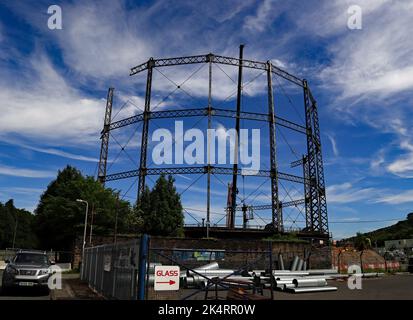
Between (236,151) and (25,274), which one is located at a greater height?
(236,151)

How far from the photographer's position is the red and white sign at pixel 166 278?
9008 millimetres

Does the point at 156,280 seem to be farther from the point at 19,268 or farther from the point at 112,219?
the point at 112,219

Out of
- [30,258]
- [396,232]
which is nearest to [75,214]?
[30,258]

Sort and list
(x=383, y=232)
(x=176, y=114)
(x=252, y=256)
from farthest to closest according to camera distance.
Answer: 1. (x=383, y=232)
2. (x=176, y=114)
3. (x=252, y=256)

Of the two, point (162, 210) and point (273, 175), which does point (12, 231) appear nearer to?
point (162, 210)

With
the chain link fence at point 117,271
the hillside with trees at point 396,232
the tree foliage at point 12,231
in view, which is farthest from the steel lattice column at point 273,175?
the hillside with trees at point 396,232

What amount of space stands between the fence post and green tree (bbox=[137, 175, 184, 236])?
31.9 meters

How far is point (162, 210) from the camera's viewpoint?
41.2 metres

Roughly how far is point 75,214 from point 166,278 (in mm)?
33020

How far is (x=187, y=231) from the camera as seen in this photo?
44031mm

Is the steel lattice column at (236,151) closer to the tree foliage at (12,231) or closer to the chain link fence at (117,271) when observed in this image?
the chain link fence at (117,271)
